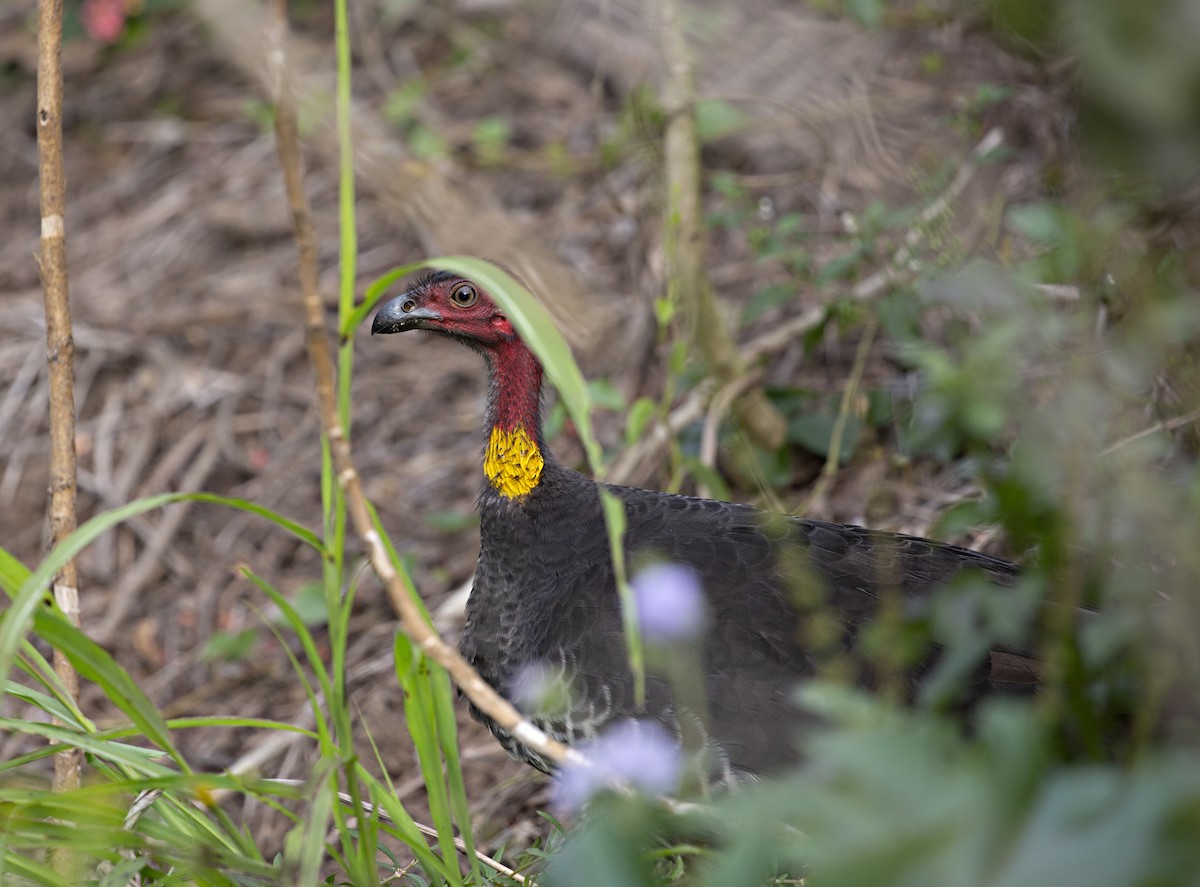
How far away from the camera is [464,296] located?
10.7 ft

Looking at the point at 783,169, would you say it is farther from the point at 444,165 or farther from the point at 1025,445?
the point at 1025,445

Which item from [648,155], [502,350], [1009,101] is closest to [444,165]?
[648,155]

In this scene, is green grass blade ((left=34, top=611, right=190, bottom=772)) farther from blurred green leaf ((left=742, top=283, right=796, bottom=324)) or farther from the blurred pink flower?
the blurred pink flower

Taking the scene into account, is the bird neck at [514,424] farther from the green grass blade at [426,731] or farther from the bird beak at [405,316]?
the green grass blade at [426,731]

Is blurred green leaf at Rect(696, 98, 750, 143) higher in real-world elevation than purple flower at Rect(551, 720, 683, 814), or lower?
higher

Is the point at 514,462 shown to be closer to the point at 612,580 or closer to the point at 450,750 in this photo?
the point at 612,580

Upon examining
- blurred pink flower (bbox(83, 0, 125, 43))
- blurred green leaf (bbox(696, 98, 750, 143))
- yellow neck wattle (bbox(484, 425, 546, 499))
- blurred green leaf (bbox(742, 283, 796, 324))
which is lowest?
yellow neck wattle (bbox(484, 425, 546, 499))

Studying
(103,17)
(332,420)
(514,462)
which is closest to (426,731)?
(332,420)

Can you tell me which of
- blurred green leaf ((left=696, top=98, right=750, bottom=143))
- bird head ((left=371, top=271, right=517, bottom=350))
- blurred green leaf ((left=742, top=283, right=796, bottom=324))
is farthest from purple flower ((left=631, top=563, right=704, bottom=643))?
blurred green leaf ((left=696, top=98, right=750, bottom=143))

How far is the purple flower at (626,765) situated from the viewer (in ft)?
6.17

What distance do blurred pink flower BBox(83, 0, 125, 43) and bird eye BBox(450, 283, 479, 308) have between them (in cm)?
470

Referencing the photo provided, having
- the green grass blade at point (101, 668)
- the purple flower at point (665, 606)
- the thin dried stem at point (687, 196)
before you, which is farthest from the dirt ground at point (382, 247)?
the green grass blade at point (101, 668)

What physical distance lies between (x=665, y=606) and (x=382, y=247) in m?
4.20

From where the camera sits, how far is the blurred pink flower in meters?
6.88
